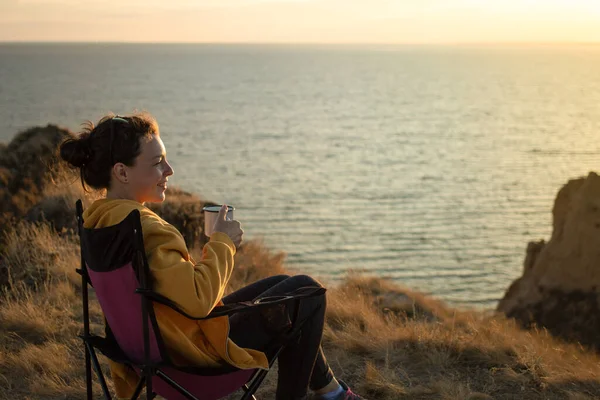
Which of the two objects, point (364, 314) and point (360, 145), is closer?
point (364, 314)

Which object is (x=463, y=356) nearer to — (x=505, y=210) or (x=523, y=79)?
(x=505, y=210)

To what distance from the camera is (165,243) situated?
2.28 metres

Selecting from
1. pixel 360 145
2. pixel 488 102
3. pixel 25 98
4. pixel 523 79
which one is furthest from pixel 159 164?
pixel 523 79

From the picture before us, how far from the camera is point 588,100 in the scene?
75.3 metres

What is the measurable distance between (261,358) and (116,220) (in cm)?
69

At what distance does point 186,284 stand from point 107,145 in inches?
21.4

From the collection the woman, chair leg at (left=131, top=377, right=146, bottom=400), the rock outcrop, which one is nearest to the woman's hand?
the woman

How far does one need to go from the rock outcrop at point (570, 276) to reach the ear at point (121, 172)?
29.9 ft

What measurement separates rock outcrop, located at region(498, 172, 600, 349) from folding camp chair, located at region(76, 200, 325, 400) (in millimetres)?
8752

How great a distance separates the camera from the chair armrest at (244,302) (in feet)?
7.30

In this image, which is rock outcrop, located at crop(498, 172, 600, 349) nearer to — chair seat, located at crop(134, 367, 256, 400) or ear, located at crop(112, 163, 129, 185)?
chair seat, located at crop(134, 367, 256, 400)

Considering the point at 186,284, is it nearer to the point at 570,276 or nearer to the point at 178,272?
the point at 178,272

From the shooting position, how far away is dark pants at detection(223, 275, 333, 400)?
262 cm

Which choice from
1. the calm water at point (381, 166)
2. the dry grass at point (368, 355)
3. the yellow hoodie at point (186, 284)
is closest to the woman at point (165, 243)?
the yellow hoodie at point (186, 284)
